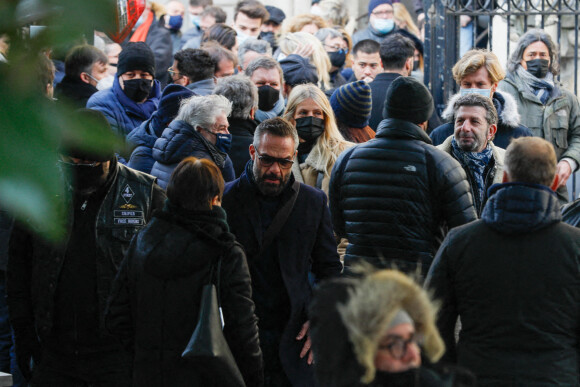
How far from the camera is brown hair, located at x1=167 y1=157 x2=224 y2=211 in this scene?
418 centimetres

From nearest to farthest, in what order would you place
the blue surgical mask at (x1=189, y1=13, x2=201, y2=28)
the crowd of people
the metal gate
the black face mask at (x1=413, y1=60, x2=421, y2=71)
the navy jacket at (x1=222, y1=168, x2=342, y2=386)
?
the crowd of people < the navy jacket at (x1=222, y1=168, x2=342, y2=386) < the metal gate < the black face mask at (x1=413, y1=60, x2=421, y2=71) < the blue surgical mask at (x1=189, y1=13, x2=201, y2=28)

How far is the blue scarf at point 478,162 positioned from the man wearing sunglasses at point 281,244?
3.61 ft

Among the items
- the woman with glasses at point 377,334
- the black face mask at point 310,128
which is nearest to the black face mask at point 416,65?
the black face mask at point 310,128

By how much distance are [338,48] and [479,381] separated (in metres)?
7.00

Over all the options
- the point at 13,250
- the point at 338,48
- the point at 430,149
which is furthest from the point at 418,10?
the point at 13,250

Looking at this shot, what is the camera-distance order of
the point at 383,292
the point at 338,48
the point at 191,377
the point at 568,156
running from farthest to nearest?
the point at 338,48 → the point at 568,156 → the point at 191,377 → the point at 383,292

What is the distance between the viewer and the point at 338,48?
10453mm

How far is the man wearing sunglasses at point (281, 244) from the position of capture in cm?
481

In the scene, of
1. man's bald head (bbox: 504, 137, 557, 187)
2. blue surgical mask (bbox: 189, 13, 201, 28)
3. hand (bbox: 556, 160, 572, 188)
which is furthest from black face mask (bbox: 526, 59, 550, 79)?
blue surgical mask (bbox: 189, 13, 201, 28)

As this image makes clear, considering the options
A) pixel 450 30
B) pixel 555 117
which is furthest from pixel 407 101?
pixel 450 30

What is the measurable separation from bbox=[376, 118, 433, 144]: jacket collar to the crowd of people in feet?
0.04

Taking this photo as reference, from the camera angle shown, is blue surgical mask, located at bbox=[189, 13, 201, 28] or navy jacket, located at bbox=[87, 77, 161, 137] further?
blue surgical mask, located at bbox=[189, 13, 201, 28]

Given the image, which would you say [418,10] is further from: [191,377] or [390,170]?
[191,377]

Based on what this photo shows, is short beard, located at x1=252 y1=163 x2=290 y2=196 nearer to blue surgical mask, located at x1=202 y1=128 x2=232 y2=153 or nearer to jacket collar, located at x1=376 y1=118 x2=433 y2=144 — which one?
jacket collar, located at x1=376 y1=118 x2=433 y2=144
